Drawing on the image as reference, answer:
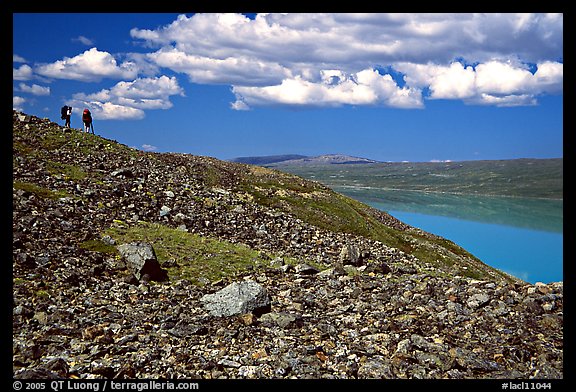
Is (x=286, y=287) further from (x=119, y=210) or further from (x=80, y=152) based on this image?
(x=80, y=152)

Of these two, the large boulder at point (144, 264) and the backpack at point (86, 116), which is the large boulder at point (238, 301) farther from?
the backpack at point (86, 116)

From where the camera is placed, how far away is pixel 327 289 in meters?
17.5

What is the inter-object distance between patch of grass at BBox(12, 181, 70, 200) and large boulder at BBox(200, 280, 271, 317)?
13431 mm

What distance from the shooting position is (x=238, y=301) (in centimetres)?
1401

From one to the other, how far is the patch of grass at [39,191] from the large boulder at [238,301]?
13.4 meters

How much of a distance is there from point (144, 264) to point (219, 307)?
454 centimetres

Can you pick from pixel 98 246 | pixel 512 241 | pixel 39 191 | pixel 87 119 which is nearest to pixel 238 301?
pixel 98 246

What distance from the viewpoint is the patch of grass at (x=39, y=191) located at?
22388 millimetres

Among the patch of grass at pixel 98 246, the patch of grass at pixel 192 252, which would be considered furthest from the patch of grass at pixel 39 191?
the patch of grass at pixel 98 246

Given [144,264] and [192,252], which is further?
[192,252]

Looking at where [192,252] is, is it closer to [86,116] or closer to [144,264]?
[144,264]
